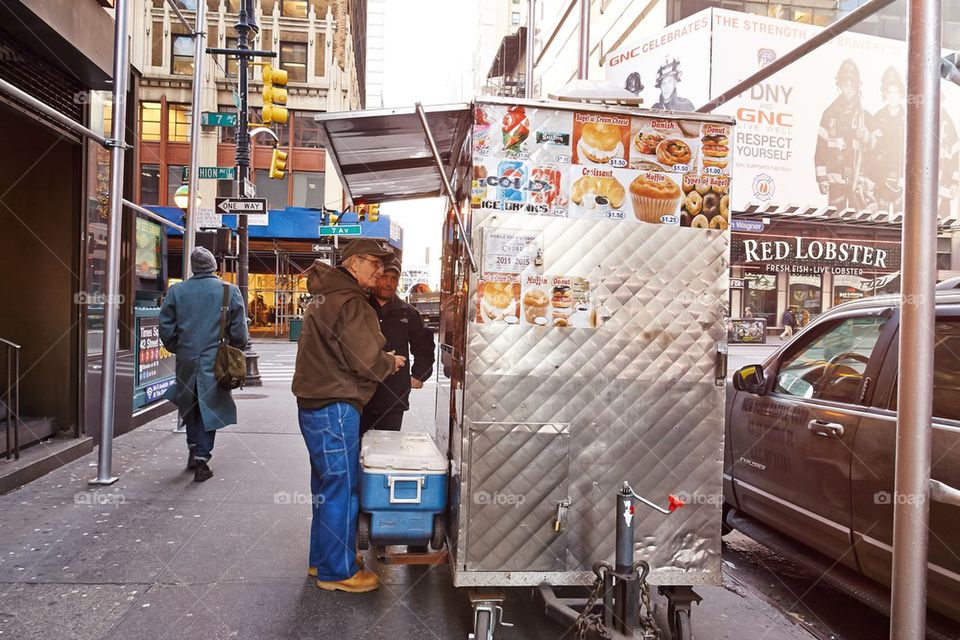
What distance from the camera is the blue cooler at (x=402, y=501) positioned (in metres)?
3.74

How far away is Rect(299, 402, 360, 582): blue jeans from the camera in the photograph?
3988 mm

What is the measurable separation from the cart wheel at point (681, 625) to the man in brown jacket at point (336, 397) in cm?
179

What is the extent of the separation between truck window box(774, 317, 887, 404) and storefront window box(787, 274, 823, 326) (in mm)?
29064

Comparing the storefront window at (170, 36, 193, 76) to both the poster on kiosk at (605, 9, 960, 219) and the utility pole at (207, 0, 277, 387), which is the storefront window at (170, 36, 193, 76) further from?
the utility pole at (207, 0, 277, 387)

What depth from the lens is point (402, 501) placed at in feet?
12.3

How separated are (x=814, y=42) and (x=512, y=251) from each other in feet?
9.05

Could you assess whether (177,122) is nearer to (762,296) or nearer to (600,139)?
(762,296)

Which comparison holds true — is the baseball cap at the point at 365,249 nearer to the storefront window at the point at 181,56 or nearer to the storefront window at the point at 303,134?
the storefront window at the point at 303,134

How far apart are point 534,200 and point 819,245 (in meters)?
32.0

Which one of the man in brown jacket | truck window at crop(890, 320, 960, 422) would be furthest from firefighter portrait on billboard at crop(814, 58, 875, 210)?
the man in brown jacket

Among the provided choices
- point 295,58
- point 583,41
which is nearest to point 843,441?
point 583,41

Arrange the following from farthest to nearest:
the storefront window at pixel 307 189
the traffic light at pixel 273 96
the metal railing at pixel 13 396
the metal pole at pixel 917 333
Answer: the storefront window at pixel 307 189, the traffic light at pixel 273 96, the metal railing at pixel 13 396, the metal pole at pixel 917 333

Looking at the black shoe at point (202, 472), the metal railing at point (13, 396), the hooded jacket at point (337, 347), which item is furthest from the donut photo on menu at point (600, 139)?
the metal railing at point (13, 396)

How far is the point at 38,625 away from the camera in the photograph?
348 centimetres
